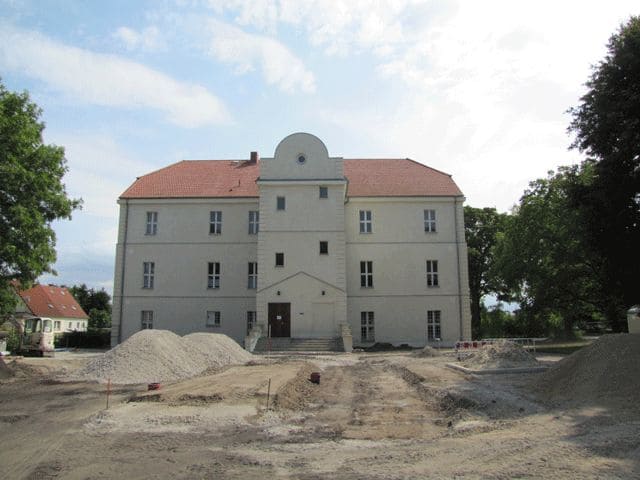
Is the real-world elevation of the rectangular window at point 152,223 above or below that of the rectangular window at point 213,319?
above

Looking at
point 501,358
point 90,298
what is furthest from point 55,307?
point 501,358

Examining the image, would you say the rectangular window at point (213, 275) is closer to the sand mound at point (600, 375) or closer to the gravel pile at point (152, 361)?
the gravel pile at point (152, 361)

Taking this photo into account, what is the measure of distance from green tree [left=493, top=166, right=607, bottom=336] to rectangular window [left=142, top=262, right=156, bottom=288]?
77.4 ft

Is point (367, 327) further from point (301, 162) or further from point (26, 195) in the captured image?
point (26, 195)

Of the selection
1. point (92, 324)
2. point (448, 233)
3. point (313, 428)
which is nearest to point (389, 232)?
point (448, 233)

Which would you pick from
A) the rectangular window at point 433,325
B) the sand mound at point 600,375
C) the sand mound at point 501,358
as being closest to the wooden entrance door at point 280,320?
the rectangular window at point 433,325

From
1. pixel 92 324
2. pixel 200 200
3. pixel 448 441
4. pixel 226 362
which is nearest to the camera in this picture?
pixel 448 441

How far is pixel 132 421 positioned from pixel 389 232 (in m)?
27.3

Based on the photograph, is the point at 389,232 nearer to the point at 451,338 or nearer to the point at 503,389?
the point at 451,338

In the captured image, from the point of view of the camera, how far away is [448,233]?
35531 mm

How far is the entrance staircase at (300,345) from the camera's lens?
29531 millimetres

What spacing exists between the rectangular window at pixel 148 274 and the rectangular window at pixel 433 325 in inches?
741

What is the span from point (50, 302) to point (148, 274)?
3703cm

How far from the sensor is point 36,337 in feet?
92.0
